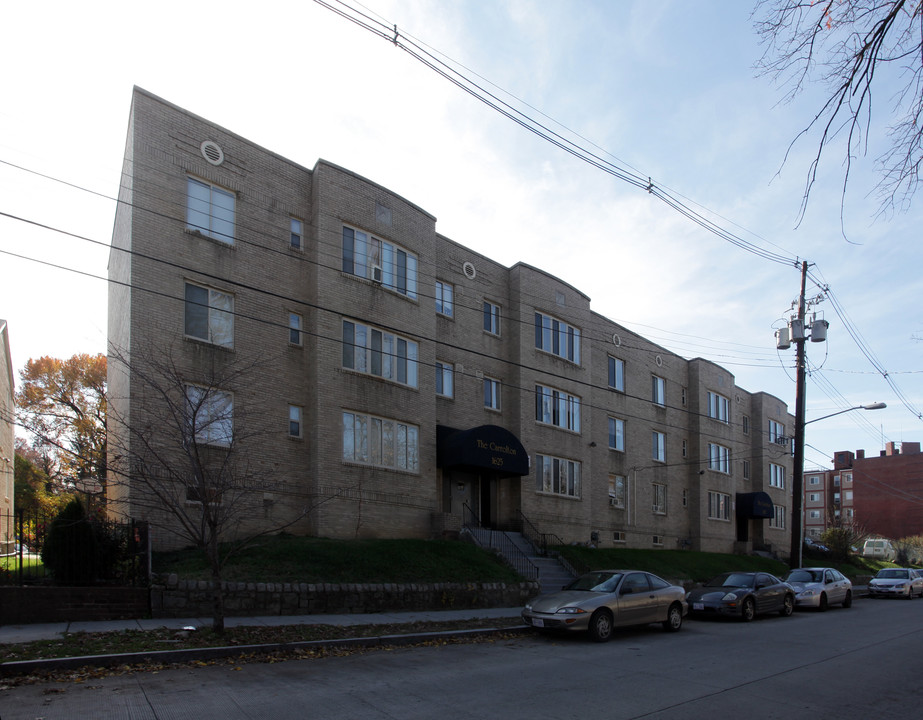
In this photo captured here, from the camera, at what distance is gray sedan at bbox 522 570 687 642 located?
1398 cm

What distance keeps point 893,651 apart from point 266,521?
46.6 ft

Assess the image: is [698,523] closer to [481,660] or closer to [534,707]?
[481,660]

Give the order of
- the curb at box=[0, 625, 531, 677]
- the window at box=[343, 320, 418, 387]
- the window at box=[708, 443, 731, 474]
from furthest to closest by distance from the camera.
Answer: the window at box=[708, 443, 731, 474], the window at box=[343, 320, 418, 387], the curb at box=[0, 625, 531, 677]

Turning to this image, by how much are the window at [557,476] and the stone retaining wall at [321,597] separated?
321 inches

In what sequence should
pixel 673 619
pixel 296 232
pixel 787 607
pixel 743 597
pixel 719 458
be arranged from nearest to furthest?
pixel 673 619 < pixel 743 597 < pixel 787 607 < pixel 296 232 < pixel 719 458

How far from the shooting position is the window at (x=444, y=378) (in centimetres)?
2508

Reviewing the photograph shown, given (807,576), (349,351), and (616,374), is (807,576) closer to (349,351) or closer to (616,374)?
(616,374)

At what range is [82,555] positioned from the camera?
1409 centimetres

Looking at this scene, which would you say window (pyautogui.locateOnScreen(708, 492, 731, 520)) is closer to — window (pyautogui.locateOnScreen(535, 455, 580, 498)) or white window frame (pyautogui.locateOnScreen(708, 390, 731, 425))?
white window frame (pyautogui.locateOnScreen(708, 390, 731, 425))

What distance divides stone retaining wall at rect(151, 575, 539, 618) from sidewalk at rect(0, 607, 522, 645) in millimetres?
292

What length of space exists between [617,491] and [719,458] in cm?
1036

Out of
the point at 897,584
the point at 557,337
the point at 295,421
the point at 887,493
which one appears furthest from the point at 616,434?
the point at 887,493

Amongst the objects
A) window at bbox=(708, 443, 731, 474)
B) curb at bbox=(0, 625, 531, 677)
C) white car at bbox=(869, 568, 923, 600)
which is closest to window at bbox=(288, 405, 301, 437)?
curb at bbox=(0, 625, 531, 677)

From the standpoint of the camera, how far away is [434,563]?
19.0 meters
